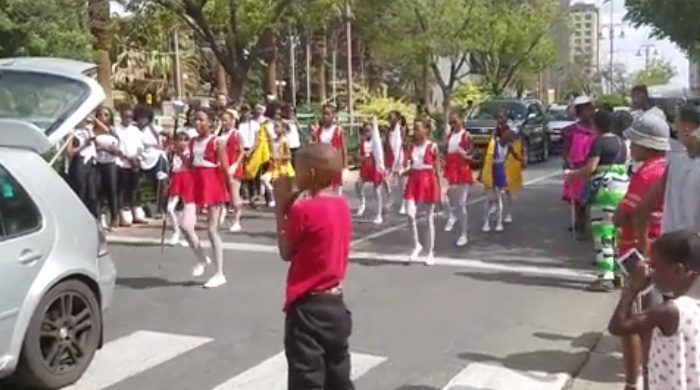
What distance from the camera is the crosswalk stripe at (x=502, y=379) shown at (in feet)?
20.5

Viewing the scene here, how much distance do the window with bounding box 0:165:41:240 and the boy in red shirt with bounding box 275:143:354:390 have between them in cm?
198

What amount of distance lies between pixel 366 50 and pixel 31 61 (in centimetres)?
3805

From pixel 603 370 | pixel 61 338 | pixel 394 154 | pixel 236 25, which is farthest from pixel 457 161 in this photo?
pixel 236 25

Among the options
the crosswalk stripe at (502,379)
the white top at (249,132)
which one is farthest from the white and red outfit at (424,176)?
the white top at (249,132)

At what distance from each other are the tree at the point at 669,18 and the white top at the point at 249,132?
6.68 metres

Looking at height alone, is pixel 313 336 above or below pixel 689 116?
below

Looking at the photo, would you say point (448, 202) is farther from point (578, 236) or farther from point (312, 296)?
point (312, 296)

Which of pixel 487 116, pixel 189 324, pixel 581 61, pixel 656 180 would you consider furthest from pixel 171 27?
pixel 581 61

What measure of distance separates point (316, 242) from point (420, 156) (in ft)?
21.2

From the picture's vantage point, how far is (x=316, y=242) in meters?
4.60

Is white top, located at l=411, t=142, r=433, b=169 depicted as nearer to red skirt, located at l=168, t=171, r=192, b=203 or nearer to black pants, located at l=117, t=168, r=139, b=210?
red skirt, located at l=168, t=171, r=192, b=203

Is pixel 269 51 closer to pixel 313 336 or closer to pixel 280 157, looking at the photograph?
pixel 280 157

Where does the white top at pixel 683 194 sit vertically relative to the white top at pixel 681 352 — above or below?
above

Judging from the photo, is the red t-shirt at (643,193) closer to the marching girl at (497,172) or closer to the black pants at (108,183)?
the marching girl at (497,172)
